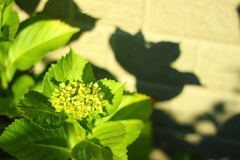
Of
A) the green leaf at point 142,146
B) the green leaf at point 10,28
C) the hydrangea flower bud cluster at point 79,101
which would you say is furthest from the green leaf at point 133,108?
the green leaf at point 10,28

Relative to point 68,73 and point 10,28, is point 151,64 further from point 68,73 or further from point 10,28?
point 10,28

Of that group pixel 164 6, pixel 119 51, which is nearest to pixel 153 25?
pixel 164 6

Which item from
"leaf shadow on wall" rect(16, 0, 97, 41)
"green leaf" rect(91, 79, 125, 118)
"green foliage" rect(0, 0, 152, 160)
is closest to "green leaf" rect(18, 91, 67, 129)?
"green foliage" rect(0, 0, 152, 160)

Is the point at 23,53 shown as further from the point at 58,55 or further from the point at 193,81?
the point at 193,81

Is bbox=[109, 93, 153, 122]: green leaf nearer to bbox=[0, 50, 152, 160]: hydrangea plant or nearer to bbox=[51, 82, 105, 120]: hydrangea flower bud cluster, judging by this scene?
bbox=[0, 50, 152, 160]: hydrangea plant

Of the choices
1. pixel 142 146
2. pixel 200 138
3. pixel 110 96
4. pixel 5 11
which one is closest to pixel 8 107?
pixel 5 11

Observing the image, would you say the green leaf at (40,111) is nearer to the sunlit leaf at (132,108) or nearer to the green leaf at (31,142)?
the green leaf at (31,142)

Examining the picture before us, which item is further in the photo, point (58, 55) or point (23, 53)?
point (58, 55)
